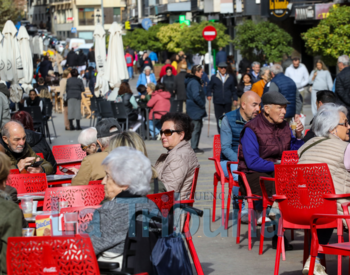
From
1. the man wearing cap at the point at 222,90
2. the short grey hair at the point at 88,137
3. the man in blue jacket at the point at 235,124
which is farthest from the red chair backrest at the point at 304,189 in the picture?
the man wearing cap at the point at 222,90

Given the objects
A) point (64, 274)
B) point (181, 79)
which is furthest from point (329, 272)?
point (181, 79)

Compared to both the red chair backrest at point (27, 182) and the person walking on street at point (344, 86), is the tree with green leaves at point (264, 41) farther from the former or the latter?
the red chair backrest at point (27, 182)

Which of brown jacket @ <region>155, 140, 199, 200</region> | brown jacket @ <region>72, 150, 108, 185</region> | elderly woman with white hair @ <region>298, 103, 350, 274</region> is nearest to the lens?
elderly woman with white hair @ <region>298, 103, 350, 274</region>

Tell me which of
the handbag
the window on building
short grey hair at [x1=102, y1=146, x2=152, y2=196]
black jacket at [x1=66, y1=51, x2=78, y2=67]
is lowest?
the handbag

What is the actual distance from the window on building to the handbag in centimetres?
10768

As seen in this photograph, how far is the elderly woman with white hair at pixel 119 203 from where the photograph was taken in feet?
12.0

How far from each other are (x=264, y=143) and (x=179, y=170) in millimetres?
1569

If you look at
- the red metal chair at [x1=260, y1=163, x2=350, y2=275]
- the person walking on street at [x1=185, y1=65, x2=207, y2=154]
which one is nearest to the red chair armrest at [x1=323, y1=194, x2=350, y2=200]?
the red metal chair at [x1=260, y1=163, x2=350, y2=275]

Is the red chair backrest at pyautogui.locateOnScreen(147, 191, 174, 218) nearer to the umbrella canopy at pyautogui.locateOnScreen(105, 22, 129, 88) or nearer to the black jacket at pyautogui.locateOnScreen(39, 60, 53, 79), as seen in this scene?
the umbrella canopy at pyautogui.locateOnScreen(105, 22, 129, 88)

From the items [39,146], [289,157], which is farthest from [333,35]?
[39,146]

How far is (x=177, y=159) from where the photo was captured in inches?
219

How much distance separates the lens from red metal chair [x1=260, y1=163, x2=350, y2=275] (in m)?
5.21

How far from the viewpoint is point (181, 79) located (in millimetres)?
18562

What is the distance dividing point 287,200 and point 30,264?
2.74 meters
